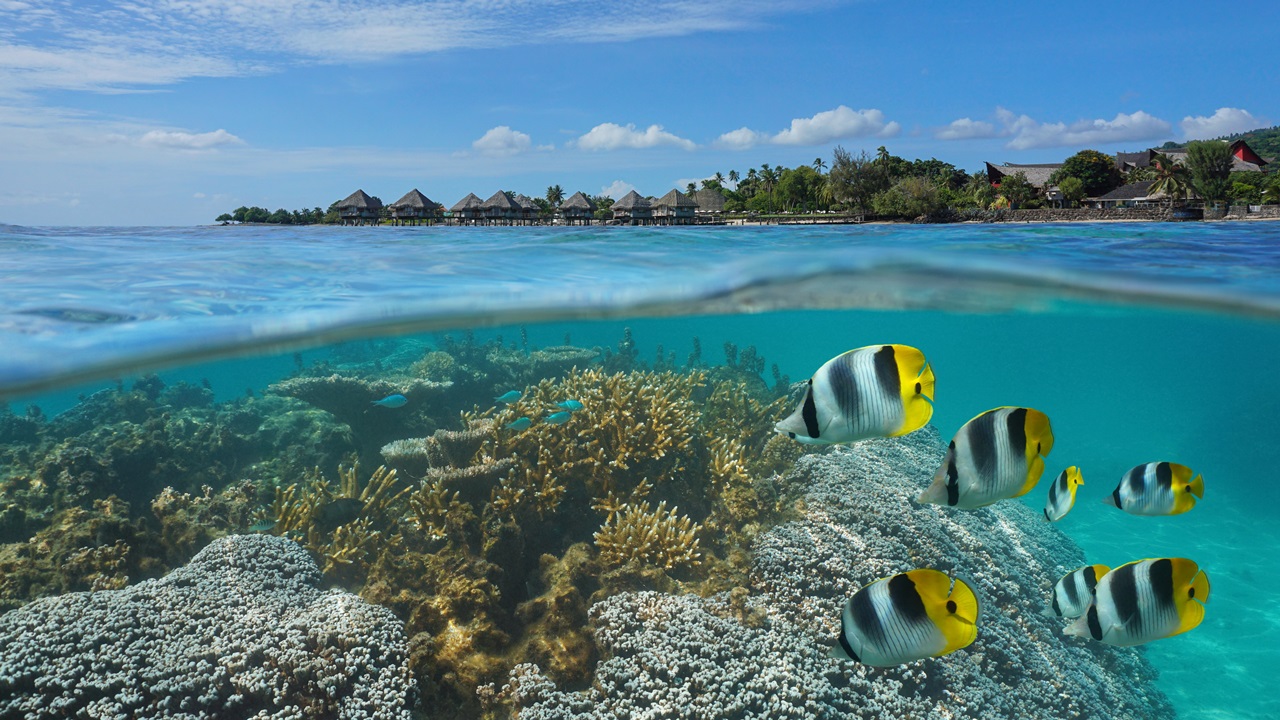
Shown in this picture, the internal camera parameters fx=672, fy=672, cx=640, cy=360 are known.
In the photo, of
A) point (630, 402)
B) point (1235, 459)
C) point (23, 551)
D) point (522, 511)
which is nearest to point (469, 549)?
point (522, 511)

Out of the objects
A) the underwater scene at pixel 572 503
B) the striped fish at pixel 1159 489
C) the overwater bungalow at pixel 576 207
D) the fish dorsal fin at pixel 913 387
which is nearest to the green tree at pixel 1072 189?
the overwater bungalow at pixel 576 207

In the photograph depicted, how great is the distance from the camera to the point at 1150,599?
11.6 ft

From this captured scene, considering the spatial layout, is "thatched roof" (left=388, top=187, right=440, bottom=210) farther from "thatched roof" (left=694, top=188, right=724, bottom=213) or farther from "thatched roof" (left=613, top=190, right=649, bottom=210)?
"thatched roof" (left=694, top=188, right=724, bottom=213)

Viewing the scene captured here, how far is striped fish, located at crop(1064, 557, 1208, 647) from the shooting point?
353 cm

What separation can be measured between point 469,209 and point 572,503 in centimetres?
4641

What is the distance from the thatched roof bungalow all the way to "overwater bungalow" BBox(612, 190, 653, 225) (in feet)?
2.77

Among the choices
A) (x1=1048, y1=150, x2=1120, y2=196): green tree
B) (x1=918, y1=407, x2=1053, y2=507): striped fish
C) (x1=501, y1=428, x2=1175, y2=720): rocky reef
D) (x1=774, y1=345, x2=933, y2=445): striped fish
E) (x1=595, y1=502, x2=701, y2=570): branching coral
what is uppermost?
(x1=1048, y1=150, x2=1120, y2=196): green tree

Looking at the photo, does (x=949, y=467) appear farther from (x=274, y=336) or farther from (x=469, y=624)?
(x=274, y=336)

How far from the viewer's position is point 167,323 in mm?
8852

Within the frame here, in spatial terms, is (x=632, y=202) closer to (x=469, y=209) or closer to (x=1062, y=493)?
(x=469, y=209)

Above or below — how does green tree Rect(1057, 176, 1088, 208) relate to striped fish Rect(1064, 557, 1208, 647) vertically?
above

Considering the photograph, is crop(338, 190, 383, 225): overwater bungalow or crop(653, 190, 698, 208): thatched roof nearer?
crop(338, 190, 383, 225): overwater bungalow

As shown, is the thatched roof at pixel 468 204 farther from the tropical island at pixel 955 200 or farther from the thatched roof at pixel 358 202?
the thatched roof at pixel 358 202

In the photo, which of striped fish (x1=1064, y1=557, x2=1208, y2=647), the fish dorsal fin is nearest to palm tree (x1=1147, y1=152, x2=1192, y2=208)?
striped fish (x1=1064, y1=557, x2=1208, y2=647)
